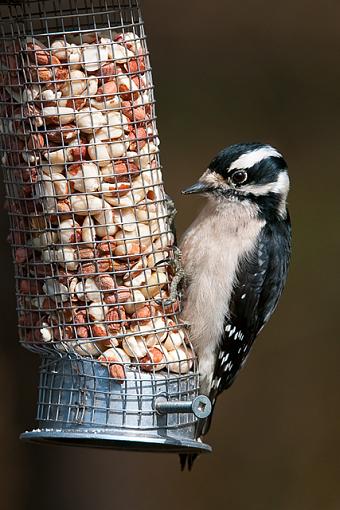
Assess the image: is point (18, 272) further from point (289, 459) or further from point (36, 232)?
point (289, 459)

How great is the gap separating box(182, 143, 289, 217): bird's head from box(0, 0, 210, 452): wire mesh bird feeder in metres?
0.46

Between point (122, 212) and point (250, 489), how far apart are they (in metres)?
4.10

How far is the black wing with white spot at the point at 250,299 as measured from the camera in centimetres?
464

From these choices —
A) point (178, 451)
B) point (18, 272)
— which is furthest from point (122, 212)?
point (178, 451)

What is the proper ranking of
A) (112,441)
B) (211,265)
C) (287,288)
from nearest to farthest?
(112,441) → (211,265) → (287,288)

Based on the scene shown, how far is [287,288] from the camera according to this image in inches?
323

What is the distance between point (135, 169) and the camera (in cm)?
406

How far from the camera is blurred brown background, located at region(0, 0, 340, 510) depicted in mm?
7492

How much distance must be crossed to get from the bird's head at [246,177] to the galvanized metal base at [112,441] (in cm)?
107

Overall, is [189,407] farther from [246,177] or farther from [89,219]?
[246,177]

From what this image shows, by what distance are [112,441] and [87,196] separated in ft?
2.86

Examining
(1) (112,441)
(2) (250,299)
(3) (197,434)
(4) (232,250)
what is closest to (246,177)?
(4) (232,250)

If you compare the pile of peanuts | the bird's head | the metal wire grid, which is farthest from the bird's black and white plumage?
the metal wire grid

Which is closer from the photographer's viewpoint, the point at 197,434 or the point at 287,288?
the point at 197,434
